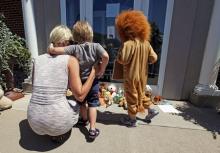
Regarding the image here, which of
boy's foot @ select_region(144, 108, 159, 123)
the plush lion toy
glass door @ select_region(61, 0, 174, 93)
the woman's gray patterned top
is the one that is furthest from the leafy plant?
boy's foot @ select_region(144, 108, 159, 123)

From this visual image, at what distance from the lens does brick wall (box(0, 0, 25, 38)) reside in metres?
4.85

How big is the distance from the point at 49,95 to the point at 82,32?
2.76 feet

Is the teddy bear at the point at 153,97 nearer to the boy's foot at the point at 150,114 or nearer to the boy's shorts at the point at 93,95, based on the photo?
the boy's foot at the point at 150,114

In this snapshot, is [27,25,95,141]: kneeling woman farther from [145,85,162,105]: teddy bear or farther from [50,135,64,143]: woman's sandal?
[145,85,162,105]: teddy bear

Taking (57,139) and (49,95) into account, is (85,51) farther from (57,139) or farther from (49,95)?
(57,139)

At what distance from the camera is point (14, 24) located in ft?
16.6

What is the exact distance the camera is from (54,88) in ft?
7.38

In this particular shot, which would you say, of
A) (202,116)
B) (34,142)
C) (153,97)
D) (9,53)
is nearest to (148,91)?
(153,97)

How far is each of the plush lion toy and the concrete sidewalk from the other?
0.42 m

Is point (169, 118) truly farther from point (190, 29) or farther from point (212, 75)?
point (190, 29)

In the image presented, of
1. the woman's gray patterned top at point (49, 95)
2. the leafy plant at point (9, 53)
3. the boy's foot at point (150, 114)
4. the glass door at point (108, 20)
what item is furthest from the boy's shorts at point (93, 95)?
the leafy plant at point (9, 53)

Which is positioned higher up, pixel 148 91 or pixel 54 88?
pixel 54 88

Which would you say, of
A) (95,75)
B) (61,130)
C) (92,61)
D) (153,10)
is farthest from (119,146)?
(153,10)

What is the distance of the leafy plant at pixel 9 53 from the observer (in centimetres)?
354
